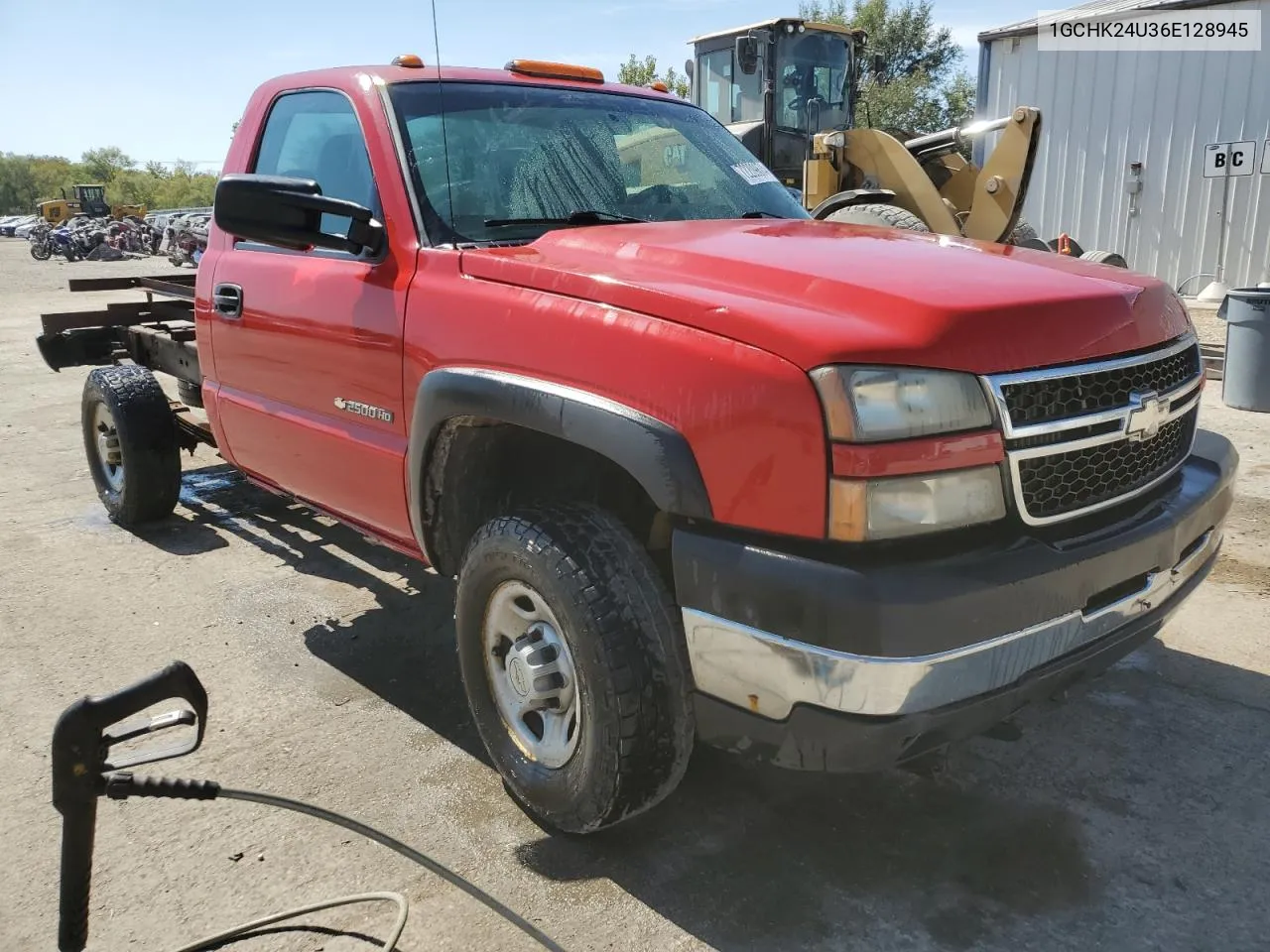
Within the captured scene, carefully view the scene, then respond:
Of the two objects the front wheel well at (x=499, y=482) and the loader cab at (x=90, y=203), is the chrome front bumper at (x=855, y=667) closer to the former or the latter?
the front wheel well at (x=499, y=482)

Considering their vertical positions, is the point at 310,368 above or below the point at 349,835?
above

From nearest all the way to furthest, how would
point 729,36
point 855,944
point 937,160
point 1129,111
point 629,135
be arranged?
point 855,944
point 629,135
point 937,160
point 729,36
point 1129,111

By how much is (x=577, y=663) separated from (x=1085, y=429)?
48.4 inches

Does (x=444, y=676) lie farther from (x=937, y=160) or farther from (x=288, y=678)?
(x=937, y=160)

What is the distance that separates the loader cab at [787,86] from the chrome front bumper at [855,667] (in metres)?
9.67

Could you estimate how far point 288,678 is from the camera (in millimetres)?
3596

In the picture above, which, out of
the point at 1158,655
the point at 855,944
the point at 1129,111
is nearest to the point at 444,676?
the point at 855,944

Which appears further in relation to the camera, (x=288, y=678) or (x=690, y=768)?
(x=288, y=678)

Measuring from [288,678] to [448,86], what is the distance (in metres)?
2.11

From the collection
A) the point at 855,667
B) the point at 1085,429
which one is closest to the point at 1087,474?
the point at 1085,429

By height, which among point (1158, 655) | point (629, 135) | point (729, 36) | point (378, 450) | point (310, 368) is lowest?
point (1158, 655)

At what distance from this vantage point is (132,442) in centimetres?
491

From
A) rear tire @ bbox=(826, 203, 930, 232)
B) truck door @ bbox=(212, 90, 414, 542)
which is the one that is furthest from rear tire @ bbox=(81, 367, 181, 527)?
rear tire @ bbox=(826, 203, 930, 232)

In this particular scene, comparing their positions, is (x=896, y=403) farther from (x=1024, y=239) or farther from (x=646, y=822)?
(x=1024, y=239)
